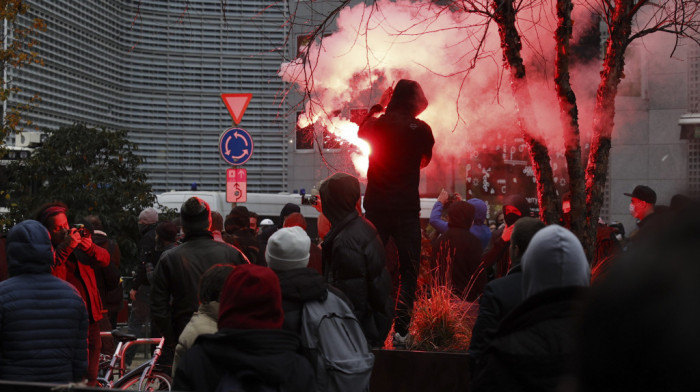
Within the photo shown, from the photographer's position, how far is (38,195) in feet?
47.2

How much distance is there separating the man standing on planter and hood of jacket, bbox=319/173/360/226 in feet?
3.30

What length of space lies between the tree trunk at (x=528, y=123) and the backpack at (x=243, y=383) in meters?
3.84

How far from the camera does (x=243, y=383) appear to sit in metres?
3.14

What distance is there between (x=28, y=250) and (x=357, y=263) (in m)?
1.77

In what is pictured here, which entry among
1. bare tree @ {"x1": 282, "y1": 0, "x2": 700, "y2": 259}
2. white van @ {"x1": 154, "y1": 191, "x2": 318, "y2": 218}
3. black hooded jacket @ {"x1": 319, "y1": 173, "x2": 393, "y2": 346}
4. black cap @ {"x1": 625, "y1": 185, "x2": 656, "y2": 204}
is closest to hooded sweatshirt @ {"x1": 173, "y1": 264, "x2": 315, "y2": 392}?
black hooded jacket @ {"x1": 319, "y1": 173, "x2": 393, "y2": 346}

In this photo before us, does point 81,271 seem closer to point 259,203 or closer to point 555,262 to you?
point 555,262

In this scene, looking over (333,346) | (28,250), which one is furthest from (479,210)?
(333,346)

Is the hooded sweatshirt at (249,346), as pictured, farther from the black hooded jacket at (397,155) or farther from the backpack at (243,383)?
the black hooded jacket at (397,155)

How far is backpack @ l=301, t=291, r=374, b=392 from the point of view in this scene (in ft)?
12.1

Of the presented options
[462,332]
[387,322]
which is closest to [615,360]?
[387,322]

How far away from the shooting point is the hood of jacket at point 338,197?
4953 millimetres

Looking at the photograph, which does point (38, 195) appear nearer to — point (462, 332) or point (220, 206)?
point (220, 206)

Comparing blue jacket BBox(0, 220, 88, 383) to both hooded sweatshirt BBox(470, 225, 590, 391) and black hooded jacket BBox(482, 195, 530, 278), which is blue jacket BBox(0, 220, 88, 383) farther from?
black hooded jacket BBox(482, 195, 530, 278)

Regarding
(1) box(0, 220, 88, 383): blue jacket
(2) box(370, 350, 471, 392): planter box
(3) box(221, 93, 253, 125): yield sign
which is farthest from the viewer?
(3) box(221, 93, 253, 125): yield sign
